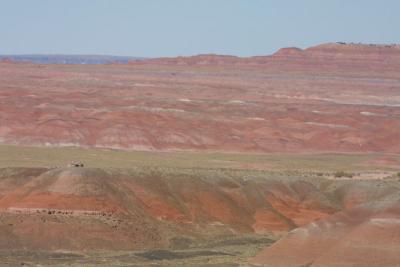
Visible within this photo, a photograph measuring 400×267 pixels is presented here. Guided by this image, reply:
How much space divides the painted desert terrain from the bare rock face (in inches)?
12.2

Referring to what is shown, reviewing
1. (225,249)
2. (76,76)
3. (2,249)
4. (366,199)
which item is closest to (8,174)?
(2,249)

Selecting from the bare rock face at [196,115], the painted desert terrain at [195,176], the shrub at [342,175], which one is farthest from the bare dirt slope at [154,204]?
the bare rock face at [196,115]

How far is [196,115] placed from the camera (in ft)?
419

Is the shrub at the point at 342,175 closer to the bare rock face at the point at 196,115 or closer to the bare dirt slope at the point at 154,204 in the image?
the bare dirt slope at the point at 154,204

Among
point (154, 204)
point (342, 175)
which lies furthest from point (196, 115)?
point (154, 204)

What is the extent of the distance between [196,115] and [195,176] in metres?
58.4

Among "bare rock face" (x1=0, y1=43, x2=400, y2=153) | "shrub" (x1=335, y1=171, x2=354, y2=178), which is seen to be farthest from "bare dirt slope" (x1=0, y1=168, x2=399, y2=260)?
"bare rock face" (x1=0, y1=43, x2=400, y2=153)

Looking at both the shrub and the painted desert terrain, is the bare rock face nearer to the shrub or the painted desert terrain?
the painted desert terrain

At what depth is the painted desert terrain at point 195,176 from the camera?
50562mm

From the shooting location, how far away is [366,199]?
69.5 metres

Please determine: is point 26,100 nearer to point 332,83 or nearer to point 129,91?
point 129,91

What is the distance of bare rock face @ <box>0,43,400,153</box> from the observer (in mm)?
109688

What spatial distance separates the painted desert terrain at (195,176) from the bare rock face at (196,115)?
31 cm

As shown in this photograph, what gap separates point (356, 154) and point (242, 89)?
6180 cm
